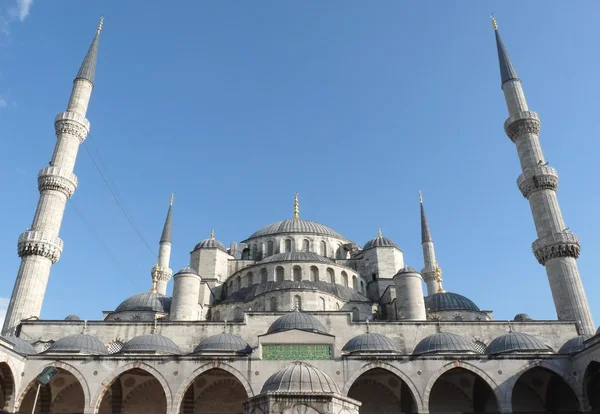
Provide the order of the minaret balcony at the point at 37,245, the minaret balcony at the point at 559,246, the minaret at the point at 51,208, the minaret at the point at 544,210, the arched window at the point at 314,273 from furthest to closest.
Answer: the arched window at the point at 314,273 < the minaret balcony at the point at 559,246 < the minaret balcony at the point at 37,245 < the minaret at the point at 544,210 < the minaret at the point at 51,208

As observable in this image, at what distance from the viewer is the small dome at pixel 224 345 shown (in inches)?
678

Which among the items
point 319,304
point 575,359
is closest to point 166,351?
point 319,304

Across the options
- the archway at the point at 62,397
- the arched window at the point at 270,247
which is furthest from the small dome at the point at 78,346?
the arched window at the point at 270,247

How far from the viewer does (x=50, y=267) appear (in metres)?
22.2

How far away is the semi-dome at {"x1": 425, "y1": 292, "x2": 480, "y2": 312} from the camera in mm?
23891

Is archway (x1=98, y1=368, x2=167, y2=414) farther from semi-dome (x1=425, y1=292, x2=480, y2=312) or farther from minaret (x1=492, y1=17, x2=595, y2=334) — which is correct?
minaret (x1=492, y1=17, x2=595, y2=334)

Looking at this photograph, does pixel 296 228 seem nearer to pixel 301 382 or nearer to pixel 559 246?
pixel 559 246

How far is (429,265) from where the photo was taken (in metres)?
31.2

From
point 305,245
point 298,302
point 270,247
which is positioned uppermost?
point 270,247

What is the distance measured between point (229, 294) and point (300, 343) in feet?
31.7

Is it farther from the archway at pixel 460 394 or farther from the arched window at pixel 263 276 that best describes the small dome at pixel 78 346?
the archway at pixel 460 394

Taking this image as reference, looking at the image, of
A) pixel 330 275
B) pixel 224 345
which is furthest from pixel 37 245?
pixel 330 275

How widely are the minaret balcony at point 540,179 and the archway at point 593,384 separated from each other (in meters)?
9.86

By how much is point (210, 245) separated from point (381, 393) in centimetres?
1392
